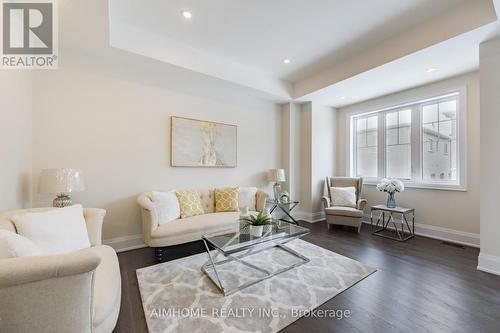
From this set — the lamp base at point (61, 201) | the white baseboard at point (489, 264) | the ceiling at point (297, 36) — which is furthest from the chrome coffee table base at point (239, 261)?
the ceiling at point (297, 36)

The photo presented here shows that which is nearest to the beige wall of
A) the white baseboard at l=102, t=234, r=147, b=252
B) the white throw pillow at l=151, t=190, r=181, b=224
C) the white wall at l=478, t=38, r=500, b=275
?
the white wall at l=478, t=38, r=500, b=275

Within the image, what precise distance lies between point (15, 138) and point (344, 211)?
4657 millimetres

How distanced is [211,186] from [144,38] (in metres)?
2.47

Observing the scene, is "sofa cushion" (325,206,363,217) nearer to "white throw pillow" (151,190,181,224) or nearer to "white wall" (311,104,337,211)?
"white wall" (311,104,337,211)

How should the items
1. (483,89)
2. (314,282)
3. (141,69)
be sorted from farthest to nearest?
(141,69)
(483,89)
(314,282)

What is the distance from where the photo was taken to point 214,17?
2.61 meters

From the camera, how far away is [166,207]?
2979 mm

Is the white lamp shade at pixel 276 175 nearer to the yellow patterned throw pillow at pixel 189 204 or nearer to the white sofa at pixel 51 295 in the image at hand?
the yellow patterned throw pillow at pixel 189 204

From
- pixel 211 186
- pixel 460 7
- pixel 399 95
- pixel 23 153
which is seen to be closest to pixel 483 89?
pixel 460 7

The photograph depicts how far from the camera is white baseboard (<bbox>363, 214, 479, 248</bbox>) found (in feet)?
10.7

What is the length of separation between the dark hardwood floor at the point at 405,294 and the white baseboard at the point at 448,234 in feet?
0.83

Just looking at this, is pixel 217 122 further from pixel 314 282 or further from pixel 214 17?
pixel 314 282

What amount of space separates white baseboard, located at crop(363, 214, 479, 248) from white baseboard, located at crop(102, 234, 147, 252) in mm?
4712

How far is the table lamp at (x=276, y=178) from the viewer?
4422mm
